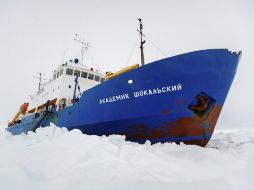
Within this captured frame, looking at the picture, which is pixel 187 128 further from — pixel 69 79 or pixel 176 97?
pixel 69 79

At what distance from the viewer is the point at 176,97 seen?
7887 mm

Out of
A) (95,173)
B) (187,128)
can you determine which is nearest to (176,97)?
(187,128)

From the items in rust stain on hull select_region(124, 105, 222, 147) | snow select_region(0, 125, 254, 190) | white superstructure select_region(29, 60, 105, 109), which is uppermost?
white superstructure select_region(29, 60, 105, 109)

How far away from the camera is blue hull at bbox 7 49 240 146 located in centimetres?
786

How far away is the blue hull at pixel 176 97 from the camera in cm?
786

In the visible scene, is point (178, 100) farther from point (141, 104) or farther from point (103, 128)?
point (103, 128)

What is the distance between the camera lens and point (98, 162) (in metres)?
3.67

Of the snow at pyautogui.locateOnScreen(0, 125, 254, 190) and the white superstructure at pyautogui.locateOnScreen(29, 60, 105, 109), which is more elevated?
the white superstructure at pyautogui.locateOnScreen(29, 60, 105, 109)

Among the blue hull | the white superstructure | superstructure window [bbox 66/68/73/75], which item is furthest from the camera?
superstructure window [bbox 66/68/73/75]

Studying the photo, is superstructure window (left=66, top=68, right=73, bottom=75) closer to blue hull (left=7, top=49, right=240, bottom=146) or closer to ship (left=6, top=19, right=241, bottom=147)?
ship (left=6, top=19, right=241, bottom=147)

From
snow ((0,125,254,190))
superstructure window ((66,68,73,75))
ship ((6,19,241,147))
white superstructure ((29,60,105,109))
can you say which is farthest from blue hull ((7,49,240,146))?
superstructure window ((66,68,73,75))

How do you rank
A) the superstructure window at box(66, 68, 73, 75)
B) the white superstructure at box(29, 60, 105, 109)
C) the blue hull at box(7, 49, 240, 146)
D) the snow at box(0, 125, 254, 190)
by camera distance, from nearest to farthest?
the snow at box(0, 125, 254, 190) < the blue hull at box(7, 49, 240, 146) < the white superstructure at box(29, 60, 105, 109) < the superstructure window at box(66, 68, 73, 75)

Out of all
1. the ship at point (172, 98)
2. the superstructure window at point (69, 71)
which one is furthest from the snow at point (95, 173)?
the superstructure window at point (69, 71)

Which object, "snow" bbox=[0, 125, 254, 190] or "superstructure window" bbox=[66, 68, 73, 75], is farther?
"superstructure window" bbox=[66, 68, 73, 75]
